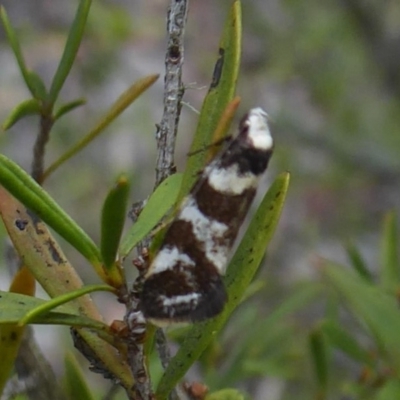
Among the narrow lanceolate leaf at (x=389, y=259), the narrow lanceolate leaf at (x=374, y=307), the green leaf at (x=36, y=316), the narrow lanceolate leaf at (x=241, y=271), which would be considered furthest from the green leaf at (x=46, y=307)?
the narrow lanceolate leaf at (x=389, y=259)

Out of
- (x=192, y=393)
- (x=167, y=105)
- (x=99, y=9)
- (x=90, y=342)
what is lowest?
(x=99, y=9)

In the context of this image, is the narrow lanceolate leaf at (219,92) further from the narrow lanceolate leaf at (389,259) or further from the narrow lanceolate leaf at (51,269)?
the narrow lanceolate leaf at (389,259)

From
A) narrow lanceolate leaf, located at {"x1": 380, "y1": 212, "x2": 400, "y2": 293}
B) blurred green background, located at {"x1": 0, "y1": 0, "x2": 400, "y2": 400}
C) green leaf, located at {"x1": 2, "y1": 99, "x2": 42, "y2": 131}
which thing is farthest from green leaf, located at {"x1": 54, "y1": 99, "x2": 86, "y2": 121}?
blurred green background, located at {"x1": 0, "y1": 0, "x2": 400, "y2": 400}

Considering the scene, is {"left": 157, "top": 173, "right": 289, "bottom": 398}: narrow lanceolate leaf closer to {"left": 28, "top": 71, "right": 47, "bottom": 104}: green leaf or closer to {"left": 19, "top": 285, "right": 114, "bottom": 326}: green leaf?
{"left": 19, "top": 285, "right": 114, "bottom": 326}: green leaf

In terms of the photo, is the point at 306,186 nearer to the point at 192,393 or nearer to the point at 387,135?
the point at 387,135

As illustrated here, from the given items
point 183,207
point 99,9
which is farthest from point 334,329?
point 99,9

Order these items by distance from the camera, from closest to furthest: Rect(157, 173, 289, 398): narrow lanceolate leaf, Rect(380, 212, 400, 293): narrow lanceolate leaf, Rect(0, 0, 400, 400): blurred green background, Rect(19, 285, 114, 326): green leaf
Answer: Rect(19, 285, 114, 326): green leaf, Rect(157, 173, 289, 398): narrow lanceolate leaf, Rect(380, 212, 400, 293): narrow lanceolate leaf, Rect(0, 0, 400, 400): blurred green background

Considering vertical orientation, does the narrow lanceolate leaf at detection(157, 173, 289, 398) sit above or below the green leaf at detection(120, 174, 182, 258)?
below
